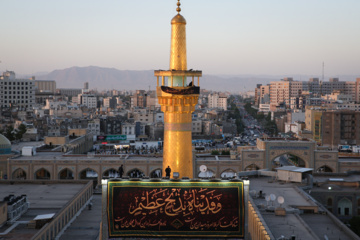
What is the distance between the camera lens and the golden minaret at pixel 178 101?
1422cm

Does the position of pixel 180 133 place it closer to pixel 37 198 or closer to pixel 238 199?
pixel 238 199

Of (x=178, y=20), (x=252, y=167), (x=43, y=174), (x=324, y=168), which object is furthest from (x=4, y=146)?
(x=178, y=20)

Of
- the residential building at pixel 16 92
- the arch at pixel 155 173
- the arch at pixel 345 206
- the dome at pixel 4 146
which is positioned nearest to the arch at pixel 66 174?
the dome at pixel 4 146

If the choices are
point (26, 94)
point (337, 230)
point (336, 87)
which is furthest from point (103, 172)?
point (336, 87)

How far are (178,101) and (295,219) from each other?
29.0ft

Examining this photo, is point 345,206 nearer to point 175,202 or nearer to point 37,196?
point 37,196

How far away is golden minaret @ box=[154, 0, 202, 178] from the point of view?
14.2 metres

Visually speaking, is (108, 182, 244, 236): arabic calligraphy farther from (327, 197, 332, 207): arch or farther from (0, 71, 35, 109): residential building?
(0, 71, 35, 109): residential building

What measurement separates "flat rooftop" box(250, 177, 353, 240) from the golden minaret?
17.6 feet

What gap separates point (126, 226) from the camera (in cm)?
1274

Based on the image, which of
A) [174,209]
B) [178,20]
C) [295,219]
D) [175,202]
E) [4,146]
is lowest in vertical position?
[295,219]

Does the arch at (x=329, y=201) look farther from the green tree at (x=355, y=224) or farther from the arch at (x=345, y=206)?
the green tree at (x=355, y=224)

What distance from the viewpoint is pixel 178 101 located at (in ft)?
46.9

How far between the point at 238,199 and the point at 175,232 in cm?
164
